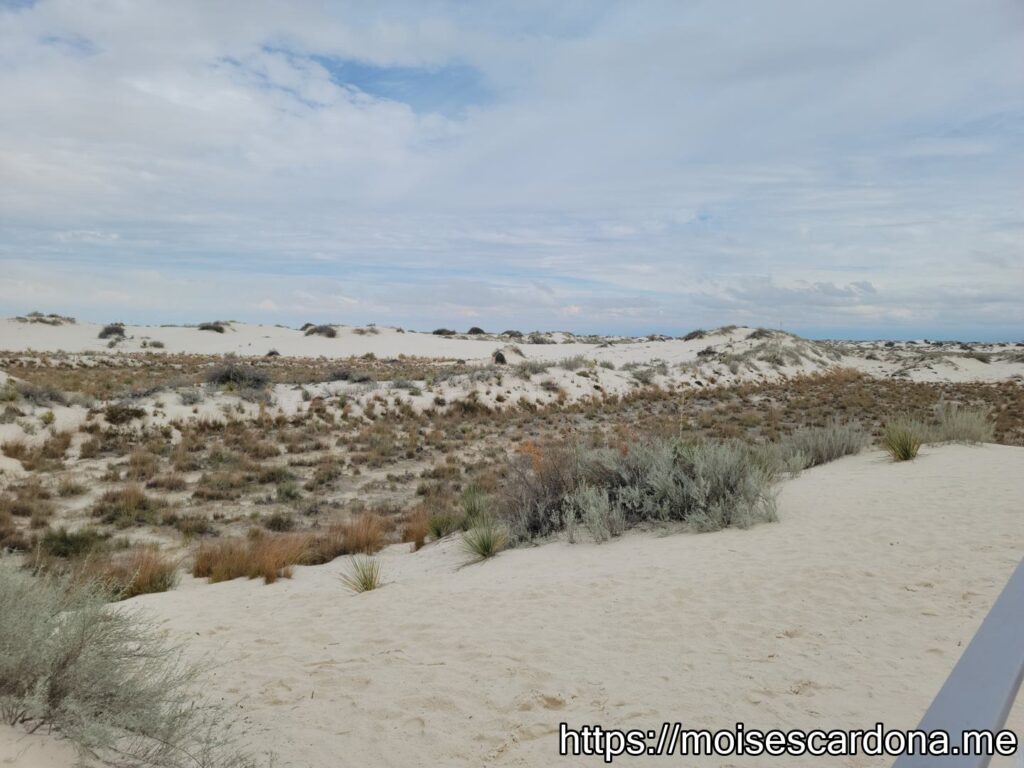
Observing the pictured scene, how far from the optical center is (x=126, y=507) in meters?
10.5

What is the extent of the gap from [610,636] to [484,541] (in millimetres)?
3272

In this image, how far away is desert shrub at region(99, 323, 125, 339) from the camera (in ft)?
175

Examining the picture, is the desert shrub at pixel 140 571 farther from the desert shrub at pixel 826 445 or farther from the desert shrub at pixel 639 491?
the desert shrub at pixel 826 445

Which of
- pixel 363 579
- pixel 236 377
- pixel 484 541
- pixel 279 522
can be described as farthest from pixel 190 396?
pixel 363 579

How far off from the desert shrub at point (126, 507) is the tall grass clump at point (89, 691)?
7.34 m

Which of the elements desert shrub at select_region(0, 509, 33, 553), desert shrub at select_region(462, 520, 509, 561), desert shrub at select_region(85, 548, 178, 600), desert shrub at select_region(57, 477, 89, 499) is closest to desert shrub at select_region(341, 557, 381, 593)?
desert shrub at select_region(462, 520, 509, 561)

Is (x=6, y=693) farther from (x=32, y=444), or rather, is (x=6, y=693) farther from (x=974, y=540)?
(x=32, y=444)

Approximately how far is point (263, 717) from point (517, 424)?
16.7 meters

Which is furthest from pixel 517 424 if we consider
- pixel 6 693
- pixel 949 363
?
pixel 949 363

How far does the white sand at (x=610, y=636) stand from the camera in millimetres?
3752

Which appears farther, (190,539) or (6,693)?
(190,539)

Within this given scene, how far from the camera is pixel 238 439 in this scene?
54.3ft

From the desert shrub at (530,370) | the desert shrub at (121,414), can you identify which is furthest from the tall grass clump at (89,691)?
the desert shrub at (530,370)

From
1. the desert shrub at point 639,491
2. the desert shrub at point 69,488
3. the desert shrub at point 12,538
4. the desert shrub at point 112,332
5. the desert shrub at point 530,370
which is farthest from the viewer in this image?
the desert shrub at point 112,332
